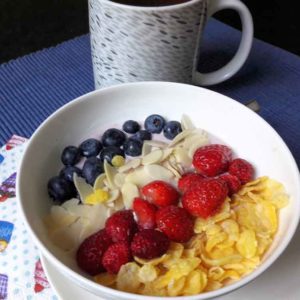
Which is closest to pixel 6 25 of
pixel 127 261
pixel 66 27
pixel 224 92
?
pixel 66 27

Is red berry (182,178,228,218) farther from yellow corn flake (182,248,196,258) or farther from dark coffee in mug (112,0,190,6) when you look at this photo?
dark coffee in mug (112,0,190,6)

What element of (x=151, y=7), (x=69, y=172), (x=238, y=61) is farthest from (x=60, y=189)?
(x=238, y=61)

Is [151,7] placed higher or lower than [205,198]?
higher

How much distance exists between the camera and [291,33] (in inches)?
56.1

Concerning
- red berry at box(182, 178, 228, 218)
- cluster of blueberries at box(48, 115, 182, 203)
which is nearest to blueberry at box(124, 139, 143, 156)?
cluster of blueberries at box(48, 115, 182, 203)

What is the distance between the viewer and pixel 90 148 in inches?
21.7

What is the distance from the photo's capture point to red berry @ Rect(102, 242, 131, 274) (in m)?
0.42

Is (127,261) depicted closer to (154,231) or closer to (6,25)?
(154,231)

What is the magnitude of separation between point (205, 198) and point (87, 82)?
37 centimetres

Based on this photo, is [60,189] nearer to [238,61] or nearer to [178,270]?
[178,270]

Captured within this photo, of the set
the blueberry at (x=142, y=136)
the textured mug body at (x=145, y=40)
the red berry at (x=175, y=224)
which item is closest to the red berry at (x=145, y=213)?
the red berry at (x=175, y=224)

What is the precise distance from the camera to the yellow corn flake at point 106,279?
1.38 ft

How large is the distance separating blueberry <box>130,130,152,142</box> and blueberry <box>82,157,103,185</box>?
6cm

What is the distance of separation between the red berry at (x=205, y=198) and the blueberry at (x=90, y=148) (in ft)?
0.42
